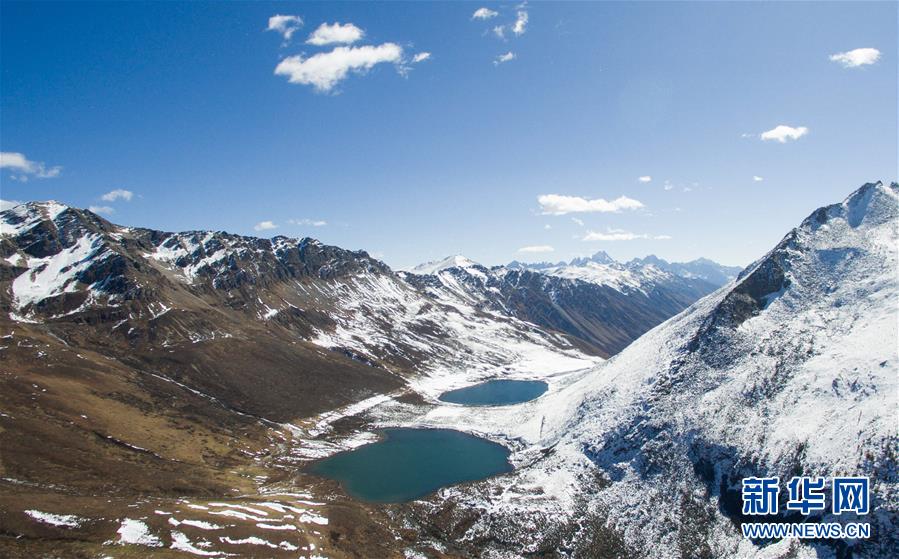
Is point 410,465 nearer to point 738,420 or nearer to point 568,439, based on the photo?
point 568,439

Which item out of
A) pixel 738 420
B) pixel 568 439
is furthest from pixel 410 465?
pixel 738 420

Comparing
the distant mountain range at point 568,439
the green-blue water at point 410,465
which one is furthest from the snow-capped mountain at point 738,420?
the green-blue water at point 410,465

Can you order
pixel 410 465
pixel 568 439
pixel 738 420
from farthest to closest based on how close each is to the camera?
pixel 410 465 < pixel 568 439 < pixel 738 420

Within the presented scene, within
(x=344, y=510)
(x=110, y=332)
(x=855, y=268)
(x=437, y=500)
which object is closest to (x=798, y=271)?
(x=855, y=268)

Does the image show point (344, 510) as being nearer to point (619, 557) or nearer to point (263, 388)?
point (619, 557)

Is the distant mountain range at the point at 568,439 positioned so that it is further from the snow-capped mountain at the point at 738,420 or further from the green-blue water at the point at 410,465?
the green-blue water at the point at 410,465

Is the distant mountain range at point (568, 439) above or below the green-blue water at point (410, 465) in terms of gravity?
above
